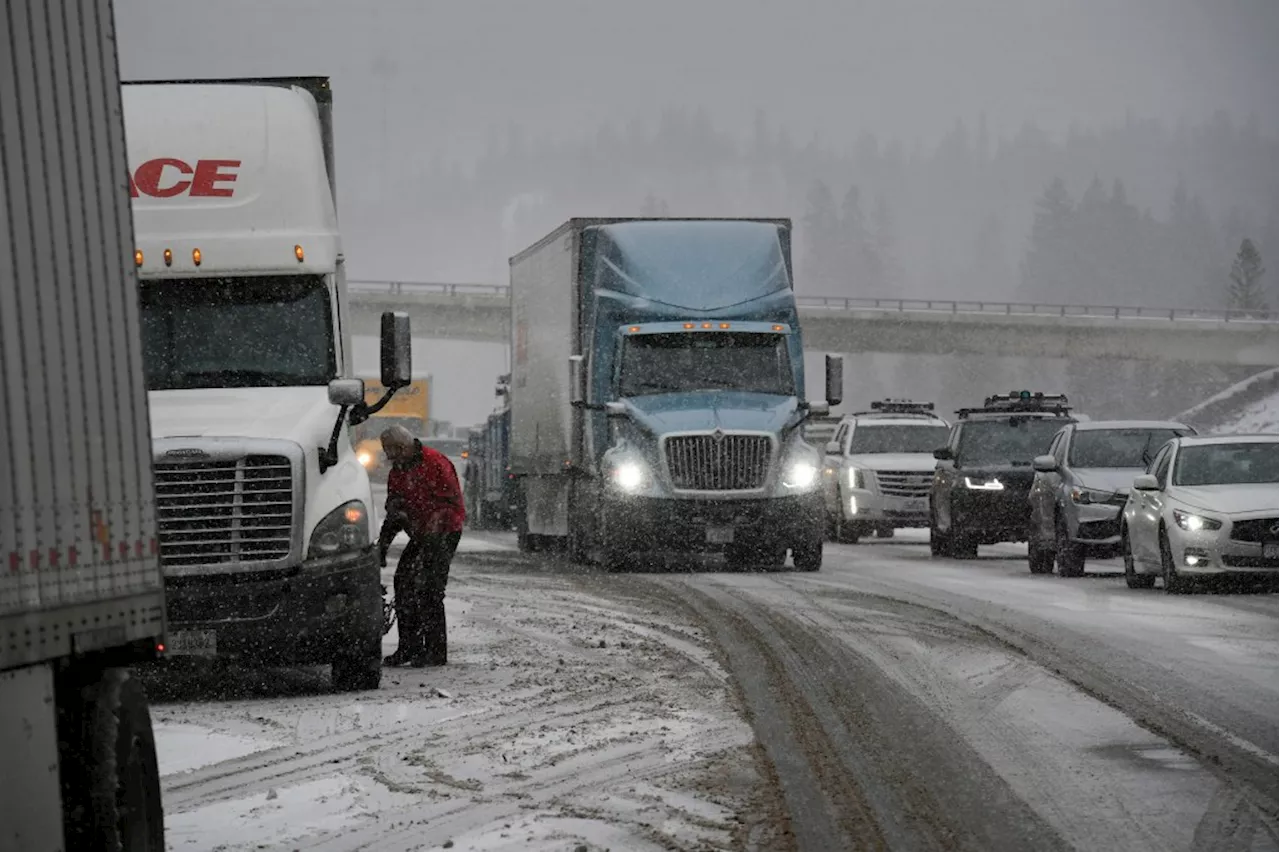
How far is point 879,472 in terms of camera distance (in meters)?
36.4

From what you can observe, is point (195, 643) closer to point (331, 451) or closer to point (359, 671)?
point (359, 671)

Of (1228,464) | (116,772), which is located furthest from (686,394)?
(116,772)

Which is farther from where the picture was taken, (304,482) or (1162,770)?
(304,482)

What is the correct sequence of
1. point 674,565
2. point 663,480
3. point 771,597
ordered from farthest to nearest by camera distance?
1. point 674,565
2. point 663,480
3. point 771,597

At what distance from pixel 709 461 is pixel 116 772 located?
2020 cm

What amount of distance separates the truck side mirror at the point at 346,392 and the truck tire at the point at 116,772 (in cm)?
650

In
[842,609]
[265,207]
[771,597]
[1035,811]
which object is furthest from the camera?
[771,597]

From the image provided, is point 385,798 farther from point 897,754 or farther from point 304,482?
point 304,482

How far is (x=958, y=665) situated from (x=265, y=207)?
5.32 meters

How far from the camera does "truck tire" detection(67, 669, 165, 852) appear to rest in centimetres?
683

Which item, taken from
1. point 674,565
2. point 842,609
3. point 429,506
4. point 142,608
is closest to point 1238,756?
point 142,608

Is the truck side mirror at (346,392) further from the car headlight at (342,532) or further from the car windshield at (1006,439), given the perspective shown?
the car windshield at (1006,439)

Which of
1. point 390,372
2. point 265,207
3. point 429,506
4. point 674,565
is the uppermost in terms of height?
point 265,207

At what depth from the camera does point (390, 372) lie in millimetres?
14477
